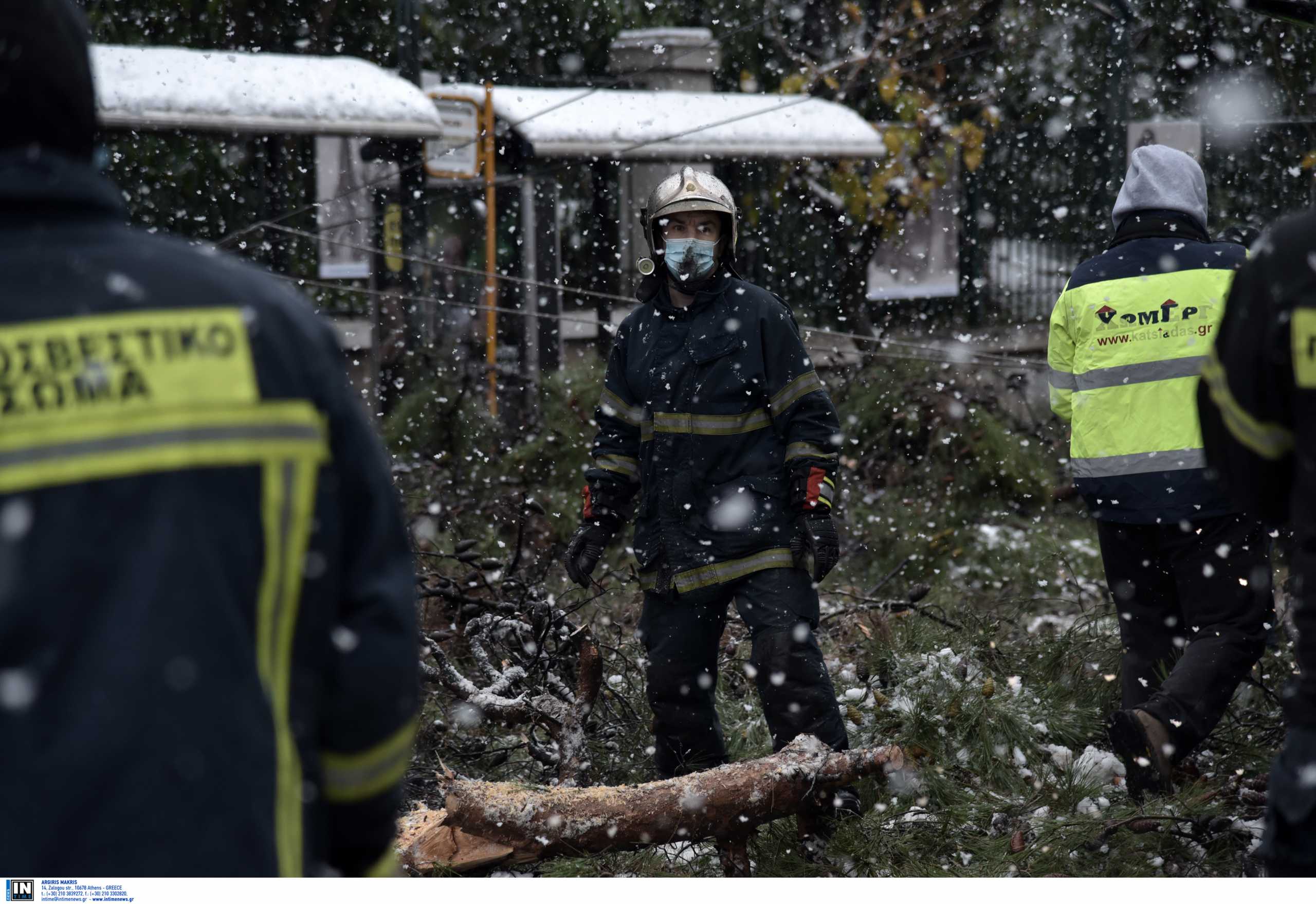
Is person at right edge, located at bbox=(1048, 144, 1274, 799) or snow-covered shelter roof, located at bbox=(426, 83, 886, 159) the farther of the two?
snow-covered shelter roof, located at bbox=(426, 83, 886, 159)

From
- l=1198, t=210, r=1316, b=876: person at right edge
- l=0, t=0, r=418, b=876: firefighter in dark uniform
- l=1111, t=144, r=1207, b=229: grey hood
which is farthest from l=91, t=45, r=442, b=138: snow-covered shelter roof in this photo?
l=1198, t=210, r=1316, b=876: person at right edge

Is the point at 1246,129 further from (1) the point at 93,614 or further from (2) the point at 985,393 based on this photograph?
(1) the point at 93,614

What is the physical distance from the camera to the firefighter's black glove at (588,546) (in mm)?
4285

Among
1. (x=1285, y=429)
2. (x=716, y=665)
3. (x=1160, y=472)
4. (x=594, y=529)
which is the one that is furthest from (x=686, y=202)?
(x=1285, y=429)

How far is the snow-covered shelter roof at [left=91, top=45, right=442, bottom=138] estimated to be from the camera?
24.9ft

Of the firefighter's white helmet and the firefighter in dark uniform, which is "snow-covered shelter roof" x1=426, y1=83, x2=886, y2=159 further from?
the firefighter in dark uniform

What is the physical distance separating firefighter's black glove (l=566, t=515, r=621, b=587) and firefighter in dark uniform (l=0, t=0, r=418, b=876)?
2778 mm

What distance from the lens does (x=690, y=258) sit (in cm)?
422

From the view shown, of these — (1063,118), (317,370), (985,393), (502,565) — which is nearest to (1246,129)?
(1063,118)

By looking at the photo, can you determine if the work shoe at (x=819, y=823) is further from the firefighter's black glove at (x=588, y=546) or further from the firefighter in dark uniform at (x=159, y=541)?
the firefighter in dark uniform at (x=159, y=541)

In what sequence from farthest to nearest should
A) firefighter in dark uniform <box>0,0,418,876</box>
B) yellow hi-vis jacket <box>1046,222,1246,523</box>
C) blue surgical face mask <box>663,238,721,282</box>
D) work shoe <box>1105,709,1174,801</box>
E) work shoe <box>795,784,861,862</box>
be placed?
blue surgical face mask <box>663,238,721,282</box> → yellow hi-vis jacket <box>1046,222,1246,523</box> → work shoe <box>1105,709,1174,801</box> → work shoe <box>795,784,861,862</box> → firefighter in dark uniform <box>0,0,418,876</box>

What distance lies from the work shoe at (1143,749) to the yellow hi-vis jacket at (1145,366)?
0.61m

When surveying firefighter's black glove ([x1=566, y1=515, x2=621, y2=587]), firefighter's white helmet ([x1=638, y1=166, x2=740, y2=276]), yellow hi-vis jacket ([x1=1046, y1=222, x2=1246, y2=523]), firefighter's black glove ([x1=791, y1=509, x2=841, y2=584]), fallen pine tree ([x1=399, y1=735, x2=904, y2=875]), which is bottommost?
fallen pine tree ([x1=399, y1=735, x2=904, y2=875])
